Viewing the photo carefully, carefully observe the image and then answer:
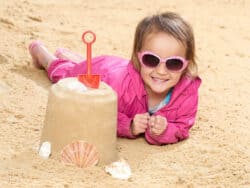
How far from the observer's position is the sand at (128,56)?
8.64 feet

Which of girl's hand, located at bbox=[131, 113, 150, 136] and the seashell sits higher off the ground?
girl's hand, located at bbox=[131, 113, 150, 136]

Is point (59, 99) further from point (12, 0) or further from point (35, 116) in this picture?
point (12, 0)

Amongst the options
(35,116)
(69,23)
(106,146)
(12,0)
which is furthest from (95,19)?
(106,146)

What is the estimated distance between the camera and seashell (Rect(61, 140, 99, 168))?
2.62m

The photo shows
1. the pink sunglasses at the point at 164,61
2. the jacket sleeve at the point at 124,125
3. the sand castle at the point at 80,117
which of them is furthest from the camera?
the jacket sleeve at the point at 124,125

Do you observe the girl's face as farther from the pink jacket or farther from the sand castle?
the sand castle

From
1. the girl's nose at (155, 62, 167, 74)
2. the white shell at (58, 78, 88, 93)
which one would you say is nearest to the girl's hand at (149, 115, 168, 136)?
the girl's nose at (155, 62, 167, 74)

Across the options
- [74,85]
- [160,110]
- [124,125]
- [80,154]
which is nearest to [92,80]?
[74,85]

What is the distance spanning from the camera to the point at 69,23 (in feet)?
16.5

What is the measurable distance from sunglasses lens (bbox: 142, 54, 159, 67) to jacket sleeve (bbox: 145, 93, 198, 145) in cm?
28

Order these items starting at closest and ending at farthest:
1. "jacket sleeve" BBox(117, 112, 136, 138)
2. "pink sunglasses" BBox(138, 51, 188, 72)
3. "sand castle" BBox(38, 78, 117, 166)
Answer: "sand castle" BBox(38, 78, 117, 166)
"pink sunglasses" BBox(138, 51, 188, 72)
"jacket sleeve" BBox(117, 112, 136, 138)

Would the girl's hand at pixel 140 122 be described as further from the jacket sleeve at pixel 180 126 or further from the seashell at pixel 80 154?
the seashell at pixel 80 154

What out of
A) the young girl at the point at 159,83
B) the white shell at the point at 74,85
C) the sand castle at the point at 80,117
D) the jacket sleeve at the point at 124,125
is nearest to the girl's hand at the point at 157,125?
the young girl at the point at 159,83

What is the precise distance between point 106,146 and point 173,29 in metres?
0.61
